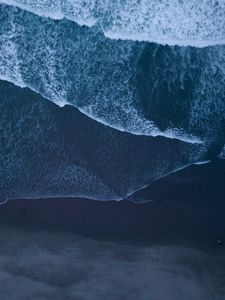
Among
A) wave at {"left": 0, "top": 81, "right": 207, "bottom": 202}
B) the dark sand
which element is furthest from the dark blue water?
the dark sand

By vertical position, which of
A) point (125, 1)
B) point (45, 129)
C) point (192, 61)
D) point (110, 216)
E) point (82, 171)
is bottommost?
point (110, 216)

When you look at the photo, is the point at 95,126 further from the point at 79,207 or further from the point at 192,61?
the point at 192,61

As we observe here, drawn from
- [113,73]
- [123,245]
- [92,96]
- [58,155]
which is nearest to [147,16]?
[113,73]

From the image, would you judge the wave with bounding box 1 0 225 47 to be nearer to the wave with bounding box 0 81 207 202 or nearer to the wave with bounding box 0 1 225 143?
the wave with bounding box 0 1 225 143

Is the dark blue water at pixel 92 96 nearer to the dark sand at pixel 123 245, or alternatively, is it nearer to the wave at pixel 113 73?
the wave at pixel 113 73

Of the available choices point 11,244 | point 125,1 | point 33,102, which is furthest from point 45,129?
point 125,1
